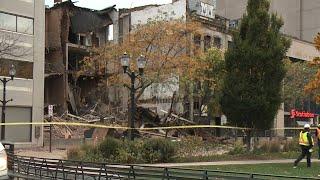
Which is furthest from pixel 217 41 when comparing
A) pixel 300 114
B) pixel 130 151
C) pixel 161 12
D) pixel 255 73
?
pixel 130 151

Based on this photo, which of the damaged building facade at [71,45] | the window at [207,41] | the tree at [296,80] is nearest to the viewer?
the tree at [296,80]

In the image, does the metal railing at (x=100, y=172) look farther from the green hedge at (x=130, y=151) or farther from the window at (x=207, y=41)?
the window at (x=207, y=41)

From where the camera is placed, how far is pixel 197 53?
4528cm

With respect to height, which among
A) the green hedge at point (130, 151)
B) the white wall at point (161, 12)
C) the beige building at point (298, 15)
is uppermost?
the beige building at point (298, 15)

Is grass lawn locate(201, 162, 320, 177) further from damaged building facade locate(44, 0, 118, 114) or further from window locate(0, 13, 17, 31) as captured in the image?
damaged building facade locate(44, 0, 118, 114)

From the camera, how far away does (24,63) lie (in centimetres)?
4441

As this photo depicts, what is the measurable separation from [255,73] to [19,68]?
21908 millimetres

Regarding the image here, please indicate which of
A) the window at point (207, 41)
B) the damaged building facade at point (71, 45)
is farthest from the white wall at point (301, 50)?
the damaged building facade at point (71, 45)

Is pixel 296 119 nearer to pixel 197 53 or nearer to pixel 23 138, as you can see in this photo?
pixel 197 53

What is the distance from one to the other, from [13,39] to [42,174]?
28846 millimetres

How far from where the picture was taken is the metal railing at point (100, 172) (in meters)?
11.9

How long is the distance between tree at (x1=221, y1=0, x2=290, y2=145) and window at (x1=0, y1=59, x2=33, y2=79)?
1931 cm

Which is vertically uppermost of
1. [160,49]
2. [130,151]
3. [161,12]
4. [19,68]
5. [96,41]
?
[161,12]

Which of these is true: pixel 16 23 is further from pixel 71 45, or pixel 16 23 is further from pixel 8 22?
pixel 71 45
